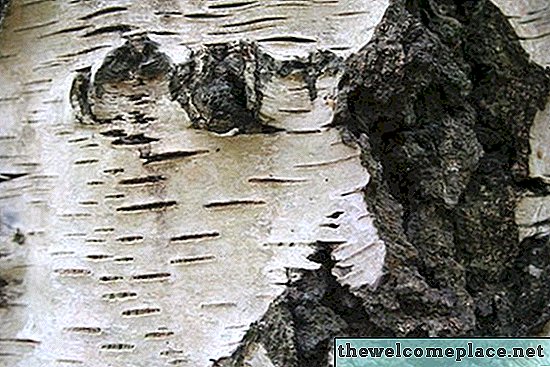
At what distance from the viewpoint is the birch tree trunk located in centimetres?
84

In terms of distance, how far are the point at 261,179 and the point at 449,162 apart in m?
0.20

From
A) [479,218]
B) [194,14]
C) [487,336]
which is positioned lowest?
[487,336]

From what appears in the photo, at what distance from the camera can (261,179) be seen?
2.79ft

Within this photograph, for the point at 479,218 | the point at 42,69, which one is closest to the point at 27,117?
the point at 42,69

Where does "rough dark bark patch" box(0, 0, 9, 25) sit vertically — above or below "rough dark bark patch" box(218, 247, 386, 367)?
above

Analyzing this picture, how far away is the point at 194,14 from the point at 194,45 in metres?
0.03

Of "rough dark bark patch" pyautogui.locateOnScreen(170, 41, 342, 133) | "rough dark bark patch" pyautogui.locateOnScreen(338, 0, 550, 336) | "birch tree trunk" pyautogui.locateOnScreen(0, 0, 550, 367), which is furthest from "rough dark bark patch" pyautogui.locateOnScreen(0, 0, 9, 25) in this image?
"rough dark bark patch" pyautogui.locateOnScreen(338, 0, 550, 336)

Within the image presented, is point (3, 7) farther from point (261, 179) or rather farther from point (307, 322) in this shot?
point (307, 322)

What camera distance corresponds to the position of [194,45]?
34.1 inches

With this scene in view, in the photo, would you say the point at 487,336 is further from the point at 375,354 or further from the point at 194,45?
the point at 194,45

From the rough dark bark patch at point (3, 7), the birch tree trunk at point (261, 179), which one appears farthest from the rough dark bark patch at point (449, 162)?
the rough dark bark patch at point (3, 7)

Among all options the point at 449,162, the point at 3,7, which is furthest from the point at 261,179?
the point at 3,7

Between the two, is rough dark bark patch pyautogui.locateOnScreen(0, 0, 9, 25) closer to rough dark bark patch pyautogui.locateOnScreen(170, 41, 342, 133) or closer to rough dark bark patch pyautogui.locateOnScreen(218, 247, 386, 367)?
rough dark bark patch pyautogui.locateOnScreen(170, 41, 342, 133)

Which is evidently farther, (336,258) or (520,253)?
(520,253)
